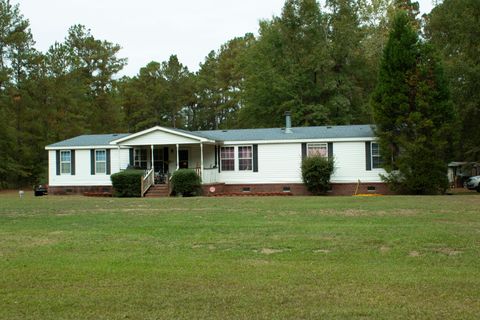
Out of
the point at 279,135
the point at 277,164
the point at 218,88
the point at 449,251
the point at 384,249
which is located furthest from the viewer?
the point at 218,88

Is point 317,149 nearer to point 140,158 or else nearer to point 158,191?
point 158,191

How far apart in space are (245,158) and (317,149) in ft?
13.3

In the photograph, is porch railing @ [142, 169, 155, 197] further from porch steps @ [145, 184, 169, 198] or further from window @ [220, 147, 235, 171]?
window @ [220, 147, 235, 171]

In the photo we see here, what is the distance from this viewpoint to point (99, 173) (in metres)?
32.0

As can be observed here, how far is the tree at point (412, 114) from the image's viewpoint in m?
25.9

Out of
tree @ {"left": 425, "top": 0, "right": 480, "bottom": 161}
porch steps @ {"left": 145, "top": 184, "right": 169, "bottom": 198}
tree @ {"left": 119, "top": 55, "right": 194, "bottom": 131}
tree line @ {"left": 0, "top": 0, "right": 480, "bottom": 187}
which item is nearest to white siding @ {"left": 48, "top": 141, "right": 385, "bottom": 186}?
porch steps @ {"left": 145, "top": 184, "right": 169, "bottom": 198}

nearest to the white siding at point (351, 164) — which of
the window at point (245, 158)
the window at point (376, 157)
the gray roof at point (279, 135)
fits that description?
the window at point (376, 157)

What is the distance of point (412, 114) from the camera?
25.9m

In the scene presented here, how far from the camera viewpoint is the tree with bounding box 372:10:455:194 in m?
25.9

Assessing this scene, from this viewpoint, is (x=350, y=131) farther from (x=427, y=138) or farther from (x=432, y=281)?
(x=432, y=281)

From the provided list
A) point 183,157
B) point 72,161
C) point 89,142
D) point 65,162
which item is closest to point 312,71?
point 183,157

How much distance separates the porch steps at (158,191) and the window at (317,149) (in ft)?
26.2

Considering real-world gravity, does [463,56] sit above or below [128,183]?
above

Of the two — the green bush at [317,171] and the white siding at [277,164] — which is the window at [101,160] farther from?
the green bush at [317,171]
